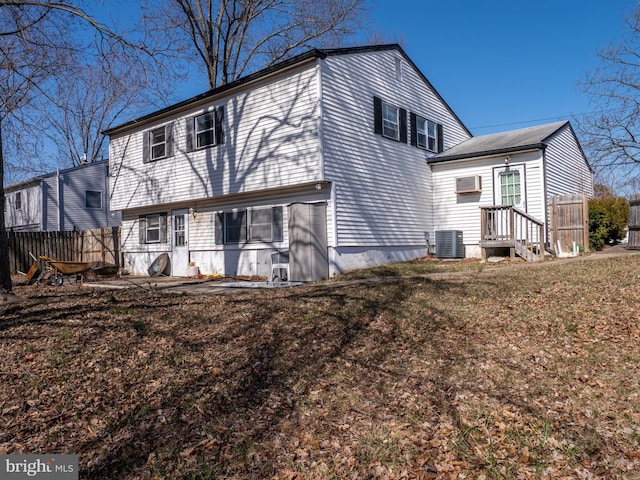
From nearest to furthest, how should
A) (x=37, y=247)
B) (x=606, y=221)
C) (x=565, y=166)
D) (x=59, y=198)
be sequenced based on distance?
(x=606, y=221) → (x=565, y=166) → (x=37, y=247) → (x=59, y=198)

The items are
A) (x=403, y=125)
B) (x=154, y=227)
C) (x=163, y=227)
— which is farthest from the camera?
(x=154, y=227)

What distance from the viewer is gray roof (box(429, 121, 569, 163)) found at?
14.9 metres

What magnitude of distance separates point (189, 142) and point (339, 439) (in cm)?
1337

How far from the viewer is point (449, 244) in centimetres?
1524

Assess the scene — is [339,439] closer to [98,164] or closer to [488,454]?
[488,454]

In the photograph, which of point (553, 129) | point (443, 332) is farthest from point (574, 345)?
point (553, 129)

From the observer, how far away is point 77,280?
47.5 feet

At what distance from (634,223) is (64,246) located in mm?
21339

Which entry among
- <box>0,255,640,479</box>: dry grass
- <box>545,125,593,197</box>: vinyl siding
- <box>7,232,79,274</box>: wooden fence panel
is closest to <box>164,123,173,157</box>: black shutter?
<box>7,232,79,274</box>: wooden fence panel

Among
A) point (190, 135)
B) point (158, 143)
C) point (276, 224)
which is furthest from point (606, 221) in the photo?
point (158, 143)

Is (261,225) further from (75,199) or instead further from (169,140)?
(75,199)

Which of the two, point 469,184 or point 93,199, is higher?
point 93,199

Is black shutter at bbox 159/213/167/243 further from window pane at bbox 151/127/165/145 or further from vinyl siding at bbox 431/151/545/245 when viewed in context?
vinyl siding at bbox 431/151/545/245

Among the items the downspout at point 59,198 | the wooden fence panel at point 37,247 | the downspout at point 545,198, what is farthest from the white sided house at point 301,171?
the downspout at point 59,198
